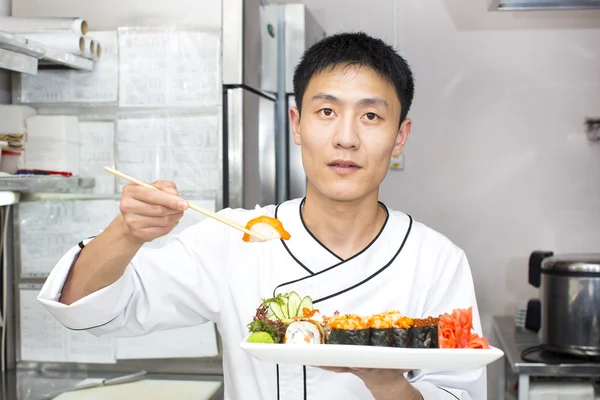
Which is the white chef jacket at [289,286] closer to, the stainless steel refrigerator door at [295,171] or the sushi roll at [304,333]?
the sushi roll at [304,333]

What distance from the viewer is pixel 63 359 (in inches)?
96.2

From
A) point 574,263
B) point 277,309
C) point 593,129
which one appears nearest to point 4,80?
point 277,309

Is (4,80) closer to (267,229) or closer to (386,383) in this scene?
(267,229)

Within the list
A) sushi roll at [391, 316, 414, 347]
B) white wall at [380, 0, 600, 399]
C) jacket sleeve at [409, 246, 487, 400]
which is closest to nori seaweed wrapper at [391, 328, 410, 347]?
sushi roll at [391, 316, 414, 347]

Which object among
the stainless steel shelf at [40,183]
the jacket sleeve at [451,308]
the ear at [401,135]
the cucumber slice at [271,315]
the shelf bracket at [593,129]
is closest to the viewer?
the cucumber slice at [271,315]

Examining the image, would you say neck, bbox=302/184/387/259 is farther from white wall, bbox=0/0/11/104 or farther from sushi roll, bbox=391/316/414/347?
white wall, bbox=0/0/11/104

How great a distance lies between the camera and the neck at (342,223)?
1646mm

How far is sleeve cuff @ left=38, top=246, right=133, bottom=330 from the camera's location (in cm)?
139

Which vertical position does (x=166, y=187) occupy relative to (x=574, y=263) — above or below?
above

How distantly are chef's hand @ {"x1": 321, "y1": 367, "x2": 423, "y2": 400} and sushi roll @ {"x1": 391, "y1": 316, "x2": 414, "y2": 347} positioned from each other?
0.06m

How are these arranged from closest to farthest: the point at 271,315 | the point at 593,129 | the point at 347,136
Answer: the point at 271,315, the point at 347,136, the point at 593,129

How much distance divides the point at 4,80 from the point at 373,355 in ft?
6.30

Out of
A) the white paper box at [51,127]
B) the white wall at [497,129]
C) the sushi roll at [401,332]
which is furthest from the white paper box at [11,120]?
the white wall at [497,129]

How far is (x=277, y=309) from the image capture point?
55.3 inches
